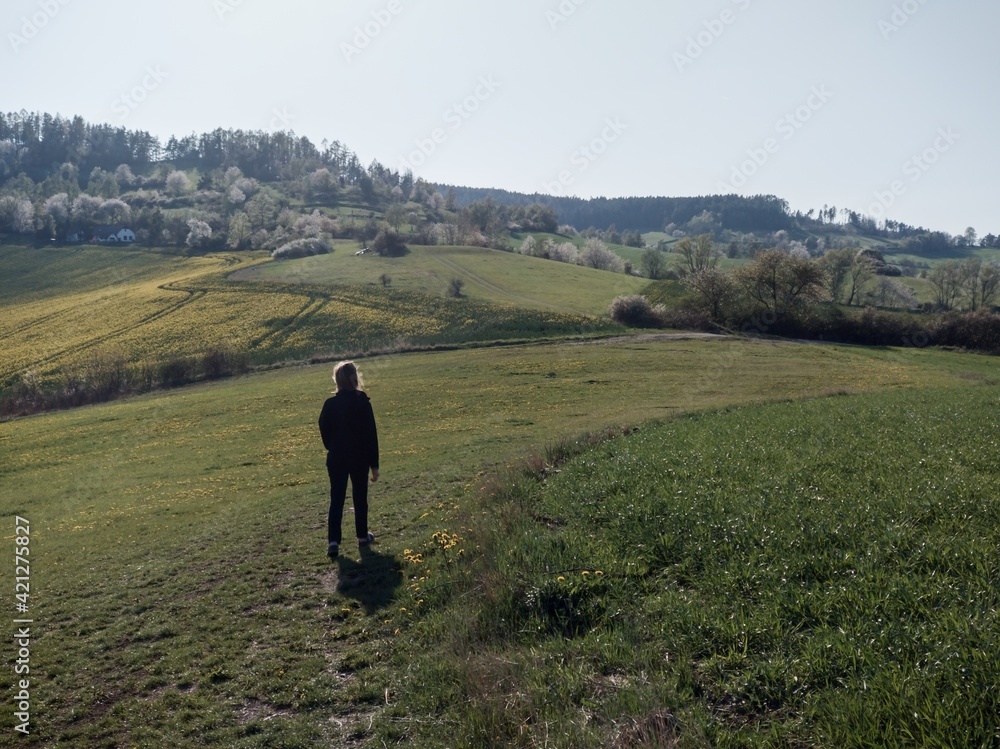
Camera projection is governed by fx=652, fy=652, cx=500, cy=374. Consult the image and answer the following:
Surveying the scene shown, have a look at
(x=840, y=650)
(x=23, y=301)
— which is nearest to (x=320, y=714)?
(x=840, y=650)

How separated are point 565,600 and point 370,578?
13.1 ft

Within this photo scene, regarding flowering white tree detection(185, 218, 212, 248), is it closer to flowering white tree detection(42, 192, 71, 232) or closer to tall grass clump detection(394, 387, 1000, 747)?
flowering white tree detection(42, 192, 71, 232)

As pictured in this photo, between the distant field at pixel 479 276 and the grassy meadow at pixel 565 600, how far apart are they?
55.9 meters

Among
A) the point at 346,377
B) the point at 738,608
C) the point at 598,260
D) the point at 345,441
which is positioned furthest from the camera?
the point at 598,260

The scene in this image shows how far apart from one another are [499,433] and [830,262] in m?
85.1

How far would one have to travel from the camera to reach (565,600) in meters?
7.60

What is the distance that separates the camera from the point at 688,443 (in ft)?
49.6

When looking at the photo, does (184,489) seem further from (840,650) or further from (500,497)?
(840,650)

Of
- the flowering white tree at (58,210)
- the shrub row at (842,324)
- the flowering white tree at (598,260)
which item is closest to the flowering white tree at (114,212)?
the flowering white tree at (58,210)

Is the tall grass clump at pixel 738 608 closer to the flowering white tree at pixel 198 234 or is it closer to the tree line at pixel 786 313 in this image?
the tree line at pixel 786 313

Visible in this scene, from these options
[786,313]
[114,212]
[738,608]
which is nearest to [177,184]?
[114,212]

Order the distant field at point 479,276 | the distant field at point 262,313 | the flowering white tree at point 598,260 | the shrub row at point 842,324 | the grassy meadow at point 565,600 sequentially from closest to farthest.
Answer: the grassy meadow at point 565,600, the distant field at point 262,313, the shrub row at point 842,324, the distant field at point 479,276, the flowering white tree at point 598,260

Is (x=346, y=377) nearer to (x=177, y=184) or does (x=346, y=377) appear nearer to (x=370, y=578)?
(x=370, y=578)

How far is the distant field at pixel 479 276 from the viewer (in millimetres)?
77375
